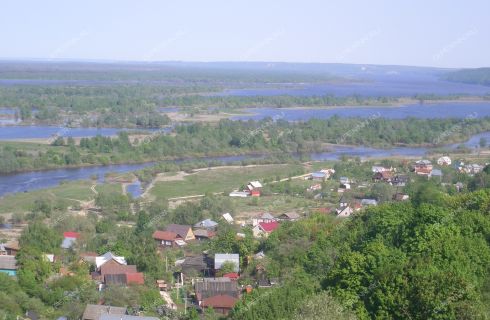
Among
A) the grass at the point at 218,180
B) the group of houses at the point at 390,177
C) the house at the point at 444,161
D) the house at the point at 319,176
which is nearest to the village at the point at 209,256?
the group of houses at the point at 390,177

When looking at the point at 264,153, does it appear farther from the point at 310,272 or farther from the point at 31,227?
the point at 310,272

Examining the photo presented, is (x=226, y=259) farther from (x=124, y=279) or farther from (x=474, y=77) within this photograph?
(x=474, y=77)

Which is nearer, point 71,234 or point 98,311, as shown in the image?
point 98,311

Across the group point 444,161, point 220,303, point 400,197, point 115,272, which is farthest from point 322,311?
point 444,161

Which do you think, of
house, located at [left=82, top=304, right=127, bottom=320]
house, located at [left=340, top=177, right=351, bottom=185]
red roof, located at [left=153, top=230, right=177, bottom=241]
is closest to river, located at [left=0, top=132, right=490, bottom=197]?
red roof, located at [left=153, top=230, right=177, bottom=241]

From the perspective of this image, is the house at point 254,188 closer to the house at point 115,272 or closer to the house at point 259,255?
the house at point 259,255
